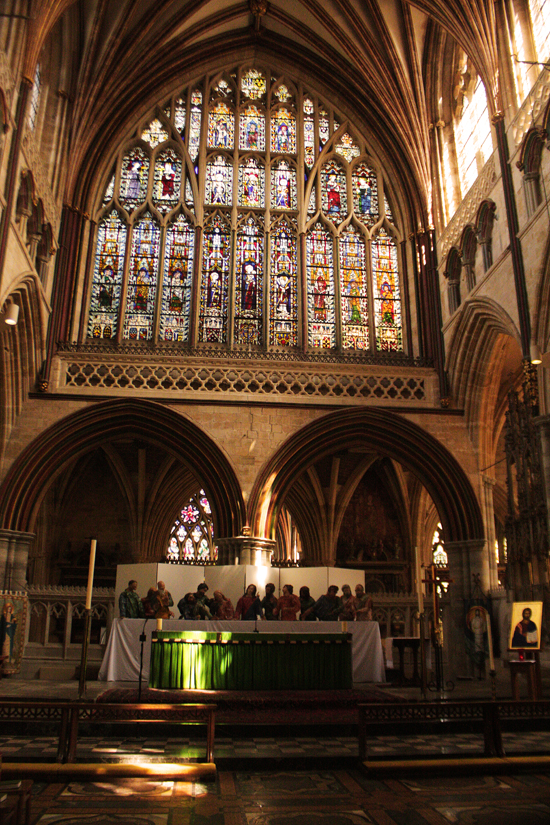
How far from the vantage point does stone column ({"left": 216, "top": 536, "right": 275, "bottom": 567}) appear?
46.5ft

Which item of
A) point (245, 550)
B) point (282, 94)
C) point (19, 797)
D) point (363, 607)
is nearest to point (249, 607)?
point (363, 607)

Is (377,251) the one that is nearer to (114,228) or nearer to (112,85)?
(114,228)

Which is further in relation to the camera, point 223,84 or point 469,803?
point 223,84

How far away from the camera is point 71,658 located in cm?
1334

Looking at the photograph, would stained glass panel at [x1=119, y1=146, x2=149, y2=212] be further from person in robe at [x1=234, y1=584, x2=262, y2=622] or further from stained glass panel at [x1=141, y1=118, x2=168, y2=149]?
person in robe at [x1=234, y1=584, x2=262, y2=622]

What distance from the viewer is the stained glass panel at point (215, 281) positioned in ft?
54.5

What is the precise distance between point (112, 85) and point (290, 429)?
963cm

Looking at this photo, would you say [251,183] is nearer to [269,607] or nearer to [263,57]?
[263,57]

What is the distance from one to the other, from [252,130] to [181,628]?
45.0ft

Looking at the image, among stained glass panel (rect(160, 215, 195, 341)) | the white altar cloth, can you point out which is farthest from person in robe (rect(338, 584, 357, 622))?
stained glass panel (rect(160, 215, 195, 341))

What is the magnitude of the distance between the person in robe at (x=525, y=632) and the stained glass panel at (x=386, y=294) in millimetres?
9518

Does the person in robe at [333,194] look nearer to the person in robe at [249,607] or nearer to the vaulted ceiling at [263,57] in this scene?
the vaulted ceiling at [263,57]

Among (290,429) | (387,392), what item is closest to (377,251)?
(387,392)

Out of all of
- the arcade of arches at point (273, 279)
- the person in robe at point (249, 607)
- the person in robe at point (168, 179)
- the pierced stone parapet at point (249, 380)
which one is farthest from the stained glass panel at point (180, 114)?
the person in robe at point (249, 607)
